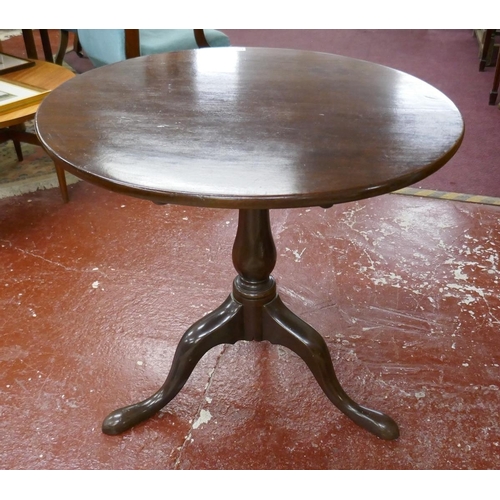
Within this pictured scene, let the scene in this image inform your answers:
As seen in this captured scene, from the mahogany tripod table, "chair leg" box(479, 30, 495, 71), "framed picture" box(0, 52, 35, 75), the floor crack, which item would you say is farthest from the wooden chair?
"chair leg" box(479, 30, 495, 71)

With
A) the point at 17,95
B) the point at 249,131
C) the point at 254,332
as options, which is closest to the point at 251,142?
the point at 249,131

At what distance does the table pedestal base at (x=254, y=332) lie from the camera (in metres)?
1.46

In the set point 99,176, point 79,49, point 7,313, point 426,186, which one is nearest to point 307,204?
point 99,176

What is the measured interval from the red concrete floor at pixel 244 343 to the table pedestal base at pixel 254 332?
50mm

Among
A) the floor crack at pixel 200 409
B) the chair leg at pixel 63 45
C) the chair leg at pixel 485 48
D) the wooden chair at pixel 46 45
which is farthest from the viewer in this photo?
the chair leg at pixel 485 48

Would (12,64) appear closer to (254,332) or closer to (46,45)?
(46,45)

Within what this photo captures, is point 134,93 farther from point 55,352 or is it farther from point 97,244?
point 97,244

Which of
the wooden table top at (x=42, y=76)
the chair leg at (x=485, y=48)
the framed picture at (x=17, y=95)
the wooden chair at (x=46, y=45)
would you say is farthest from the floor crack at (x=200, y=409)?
the chair leg at (x=485, y=48)

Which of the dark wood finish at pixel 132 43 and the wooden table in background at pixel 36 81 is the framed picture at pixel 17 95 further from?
the dark wood finish at pixel 132 43

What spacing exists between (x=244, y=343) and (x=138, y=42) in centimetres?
148

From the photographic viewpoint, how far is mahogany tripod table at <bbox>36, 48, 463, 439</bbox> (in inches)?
37.5

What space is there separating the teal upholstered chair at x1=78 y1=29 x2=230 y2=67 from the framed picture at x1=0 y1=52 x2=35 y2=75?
307mm

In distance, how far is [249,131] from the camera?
112cm

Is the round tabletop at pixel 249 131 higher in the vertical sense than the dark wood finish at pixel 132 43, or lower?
higher
